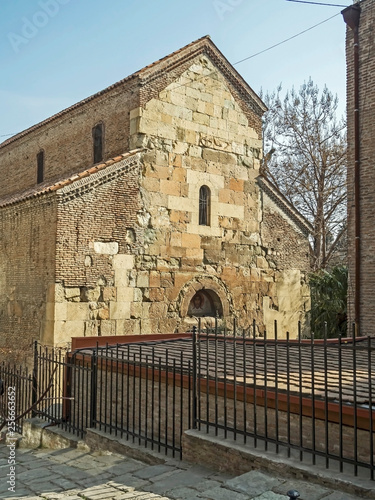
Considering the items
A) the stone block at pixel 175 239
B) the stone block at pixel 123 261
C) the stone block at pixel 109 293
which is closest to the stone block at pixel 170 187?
the stone block at pixel 175 239

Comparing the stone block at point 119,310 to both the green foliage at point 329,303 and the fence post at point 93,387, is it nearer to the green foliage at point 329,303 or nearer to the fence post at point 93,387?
the fence post at point 93,387

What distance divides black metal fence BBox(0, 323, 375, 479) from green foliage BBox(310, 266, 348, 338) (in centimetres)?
891

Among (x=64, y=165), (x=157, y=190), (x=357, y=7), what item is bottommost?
(x=157, y=190)

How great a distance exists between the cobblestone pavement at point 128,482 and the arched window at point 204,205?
891 cm

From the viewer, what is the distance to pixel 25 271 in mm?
13211

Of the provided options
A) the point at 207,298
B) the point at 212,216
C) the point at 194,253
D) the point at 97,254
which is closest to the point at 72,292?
the point at 97,254

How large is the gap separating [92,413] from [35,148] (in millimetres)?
13069

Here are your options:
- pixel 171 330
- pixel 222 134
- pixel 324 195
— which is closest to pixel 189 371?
pixel 171 330

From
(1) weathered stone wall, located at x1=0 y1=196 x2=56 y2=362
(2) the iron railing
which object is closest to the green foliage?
(1) weathered stone wall, located at x1=0 y1=196 x2=56 y2=362

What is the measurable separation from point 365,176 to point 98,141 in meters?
A: 7.73

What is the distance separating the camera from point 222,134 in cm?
1612

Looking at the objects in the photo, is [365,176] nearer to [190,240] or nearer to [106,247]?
[190,240]

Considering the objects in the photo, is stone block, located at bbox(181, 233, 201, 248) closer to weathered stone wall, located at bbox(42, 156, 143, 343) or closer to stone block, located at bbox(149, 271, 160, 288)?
stone block, located at bbox(149, 271, 160, 288)

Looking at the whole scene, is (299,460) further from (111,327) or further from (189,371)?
(111,327)
